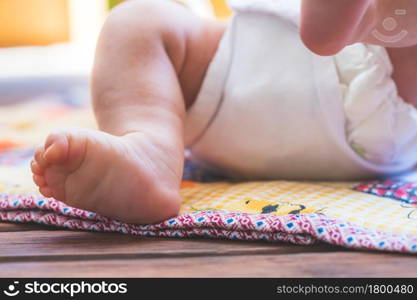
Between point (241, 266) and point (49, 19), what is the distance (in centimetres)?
237

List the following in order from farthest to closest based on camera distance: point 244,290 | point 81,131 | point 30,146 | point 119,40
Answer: point 30,146
point 119,40
point 81,131
point 244,290

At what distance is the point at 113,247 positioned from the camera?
2.38 feet

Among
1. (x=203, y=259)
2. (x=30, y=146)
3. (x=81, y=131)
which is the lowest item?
(x=30, y=146)

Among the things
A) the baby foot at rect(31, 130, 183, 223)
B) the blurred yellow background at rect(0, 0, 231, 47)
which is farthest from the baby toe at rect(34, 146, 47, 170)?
the blurred yellow background at rect(0, 0, 231, 47)

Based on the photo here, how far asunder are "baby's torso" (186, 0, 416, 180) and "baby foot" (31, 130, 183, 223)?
0.24 metres

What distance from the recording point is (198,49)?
1008 mm

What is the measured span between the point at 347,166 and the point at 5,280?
0.54 metres

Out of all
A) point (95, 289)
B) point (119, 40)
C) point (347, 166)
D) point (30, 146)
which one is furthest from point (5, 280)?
point (30, 146)

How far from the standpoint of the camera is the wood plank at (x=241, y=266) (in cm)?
63

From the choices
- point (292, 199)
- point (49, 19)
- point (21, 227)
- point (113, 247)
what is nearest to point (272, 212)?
point (292, 199)

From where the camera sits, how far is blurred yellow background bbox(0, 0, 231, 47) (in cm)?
271

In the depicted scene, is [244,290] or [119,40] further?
[119,40]

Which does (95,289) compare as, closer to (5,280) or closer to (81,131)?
(5,280)

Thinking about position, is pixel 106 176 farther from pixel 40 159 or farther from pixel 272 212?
pixel 272 212
